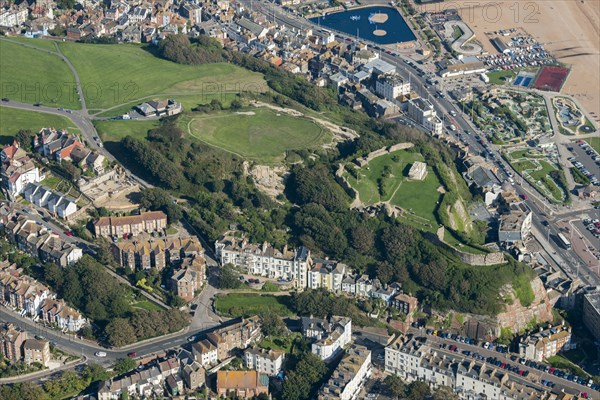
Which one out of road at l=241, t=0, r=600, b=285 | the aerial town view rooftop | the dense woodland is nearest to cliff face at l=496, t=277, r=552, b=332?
the aerial town view rooftop

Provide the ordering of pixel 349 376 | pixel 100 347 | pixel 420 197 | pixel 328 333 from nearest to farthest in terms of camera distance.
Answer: pixel 349 376 < pixel 100 347 < pixel 328 333 < pixel 420 197

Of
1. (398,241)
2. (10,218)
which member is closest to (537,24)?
(398,241)

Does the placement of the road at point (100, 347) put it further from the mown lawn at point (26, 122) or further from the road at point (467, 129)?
the road at point (467, 129)

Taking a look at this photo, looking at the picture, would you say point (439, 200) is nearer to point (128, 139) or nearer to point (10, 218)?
point (128, 139)

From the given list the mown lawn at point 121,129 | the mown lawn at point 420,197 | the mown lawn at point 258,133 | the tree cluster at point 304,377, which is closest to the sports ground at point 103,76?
the mown lawn at point 121,129

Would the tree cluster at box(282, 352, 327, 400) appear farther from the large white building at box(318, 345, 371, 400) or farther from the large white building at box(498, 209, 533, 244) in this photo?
the large white building at box(498, 209, 533, 244)

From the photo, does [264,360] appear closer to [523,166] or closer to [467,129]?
[523,166]

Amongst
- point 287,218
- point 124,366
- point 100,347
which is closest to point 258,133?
point 287,218
